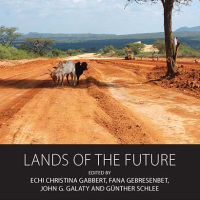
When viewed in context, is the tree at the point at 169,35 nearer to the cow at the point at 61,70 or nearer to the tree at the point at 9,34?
the cow at the point at 61,70

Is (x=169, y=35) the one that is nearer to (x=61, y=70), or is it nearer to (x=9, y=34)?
(x=61, y=70)

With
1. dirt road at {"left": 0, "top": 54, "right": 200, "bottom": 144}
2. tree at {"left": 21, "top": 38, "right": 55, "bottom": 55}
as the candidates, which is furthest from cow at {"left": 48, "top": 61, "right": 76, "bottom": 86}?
tree at {"left": 21, "top": 38, "right": 55, "bottom": 55}

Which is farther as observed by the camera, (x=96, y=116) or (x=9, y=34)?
(x=9, y=34)

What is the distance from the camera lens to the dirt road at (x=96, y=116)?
7898 mm

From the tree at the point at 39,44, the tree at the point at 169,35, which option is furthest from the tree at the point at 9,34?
the tree at the point at 169,35

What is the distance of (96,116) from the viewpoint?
32.0 feet

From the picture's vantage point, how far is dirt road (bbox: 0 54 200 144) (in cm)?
790

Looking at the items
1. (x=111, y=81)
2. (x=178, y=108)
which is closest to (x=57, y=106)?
(x=178, y=108)

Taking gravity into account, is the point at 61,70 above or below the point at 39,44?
below

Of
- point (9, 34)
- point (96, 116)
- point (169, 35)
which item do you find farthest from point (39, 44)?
point (96, 116)

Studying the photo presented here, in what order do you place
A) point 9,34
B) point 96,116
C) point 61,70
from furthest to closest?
point 9,34, point 61,70, point 96,116

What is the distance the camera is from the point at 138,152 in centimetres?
674

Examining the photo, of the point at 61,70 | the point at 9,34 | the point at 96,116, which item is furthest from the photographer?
the point at 9,34

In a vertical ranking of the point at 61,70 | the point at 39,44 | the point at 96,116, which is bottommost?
the point at 96,116
